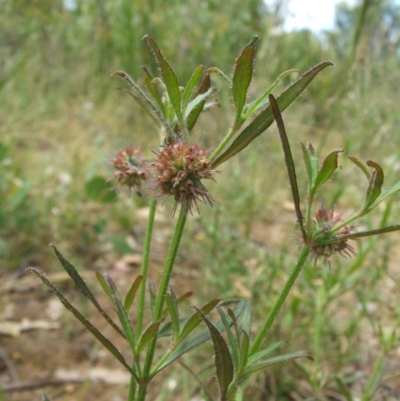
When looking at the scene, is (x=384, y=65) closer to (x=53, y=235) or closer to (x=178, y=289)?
(x=178, y=289)

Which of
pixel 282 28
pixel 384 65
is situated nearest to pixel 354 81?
pixel 384 65

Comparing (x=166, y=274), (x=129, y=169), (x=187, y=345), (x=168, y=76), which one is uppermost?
(x=168, y=76)

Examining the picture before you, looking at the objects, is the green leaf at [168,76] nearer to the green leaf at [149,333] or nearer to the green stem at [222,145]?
the green stem at [222,145]

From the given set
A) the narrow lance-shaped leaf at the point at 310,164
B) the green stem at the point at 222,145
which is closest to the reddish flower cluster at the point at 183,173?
the green stem at the point at 222,145

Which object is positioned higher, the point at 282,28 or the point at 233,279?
the point at 282,28

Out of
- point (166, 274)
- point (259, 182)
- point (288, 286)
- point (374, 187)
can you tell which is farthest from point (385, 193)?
point (259, 182)

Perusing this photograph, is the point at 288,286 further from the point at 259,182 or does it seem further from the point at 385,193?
the point at 259,182
